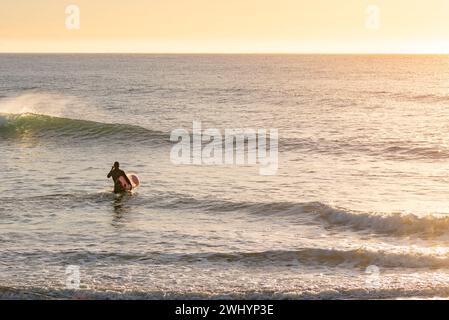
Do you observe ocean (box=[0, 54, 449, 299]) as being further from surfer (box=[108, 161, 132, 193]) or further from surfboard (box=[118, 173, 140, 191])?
surfer (box=[108, 161, 132, 193])

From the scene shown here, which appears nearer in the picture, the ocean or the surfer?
the ocean

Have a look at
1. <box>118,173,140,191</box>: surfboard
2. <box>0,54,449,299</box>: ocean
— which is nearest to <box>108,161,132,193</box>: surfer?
<box>118,173,140,191</box>: surfboard

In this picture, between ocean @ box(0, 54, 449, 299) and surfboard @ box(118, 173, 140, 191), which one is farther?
surfboard @ box(118, 173, 140, 191)

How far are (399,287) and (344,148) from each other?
22834 millimetres

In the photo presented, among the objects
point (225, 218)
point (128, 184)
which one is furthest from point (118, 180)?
point (225, 218)

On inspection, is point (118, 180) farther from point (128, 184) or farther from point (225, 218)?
point (225, 218)

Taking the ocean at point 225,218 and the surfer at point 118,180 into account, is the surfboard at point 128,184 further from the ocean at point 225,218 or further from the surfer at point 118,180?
the ocean at point 225,218

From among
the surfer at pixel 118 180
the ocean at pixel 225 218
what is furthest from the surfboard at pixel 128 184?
the ocean at pixel 225 218

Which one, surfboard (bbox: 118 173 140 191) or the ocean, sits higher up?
surfboard (bbox: 118 173 140 191)

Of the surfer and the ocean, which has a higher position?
the surfer

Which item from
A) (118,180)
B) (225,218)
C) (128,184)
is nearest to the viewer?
(225,218)
